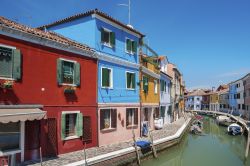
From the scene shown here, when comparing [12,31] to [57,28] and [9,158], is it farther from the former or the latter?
[57,28]

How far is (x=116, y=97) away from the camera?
2077 cm

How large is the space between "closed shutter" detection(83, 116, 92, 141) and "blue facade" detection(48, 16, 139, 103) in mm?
1793

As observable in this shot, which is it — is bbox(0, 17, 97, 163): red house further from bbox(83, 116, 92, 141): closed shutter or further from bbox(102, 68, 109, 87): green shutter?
bbox(102, 68, 109, 87): green shutter

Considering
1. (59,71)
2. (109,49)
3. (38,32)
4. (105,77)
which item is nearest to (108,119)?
(105,77)

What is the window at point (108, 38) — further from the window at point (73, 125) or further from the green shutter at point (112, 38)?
the window at point (73, 125)

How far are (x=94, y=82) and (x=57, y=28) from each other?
19.6 feet

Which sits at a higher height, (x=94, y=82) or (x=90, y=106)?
(x=94, y=82)

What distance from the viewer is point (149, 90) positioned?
2769 centimetres

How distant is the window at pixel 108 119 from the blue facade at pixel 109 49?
739 millimetres

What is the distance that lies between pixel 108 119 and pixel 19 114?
8550mm

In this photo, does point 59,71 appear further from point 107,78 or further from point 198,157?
point 198,157

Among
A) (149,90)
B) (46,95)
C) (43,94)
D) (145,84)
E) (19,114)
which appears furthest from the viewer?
(149,90)

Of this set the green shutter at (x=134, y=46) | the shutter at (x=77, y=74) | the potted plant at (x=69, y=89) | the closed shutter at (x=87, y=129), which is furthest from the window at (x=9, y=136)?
the green shutter at (x=134, y=46)

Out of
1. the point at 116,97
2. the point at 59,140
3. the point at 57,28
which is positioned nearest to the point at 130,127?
the point at 116,97
